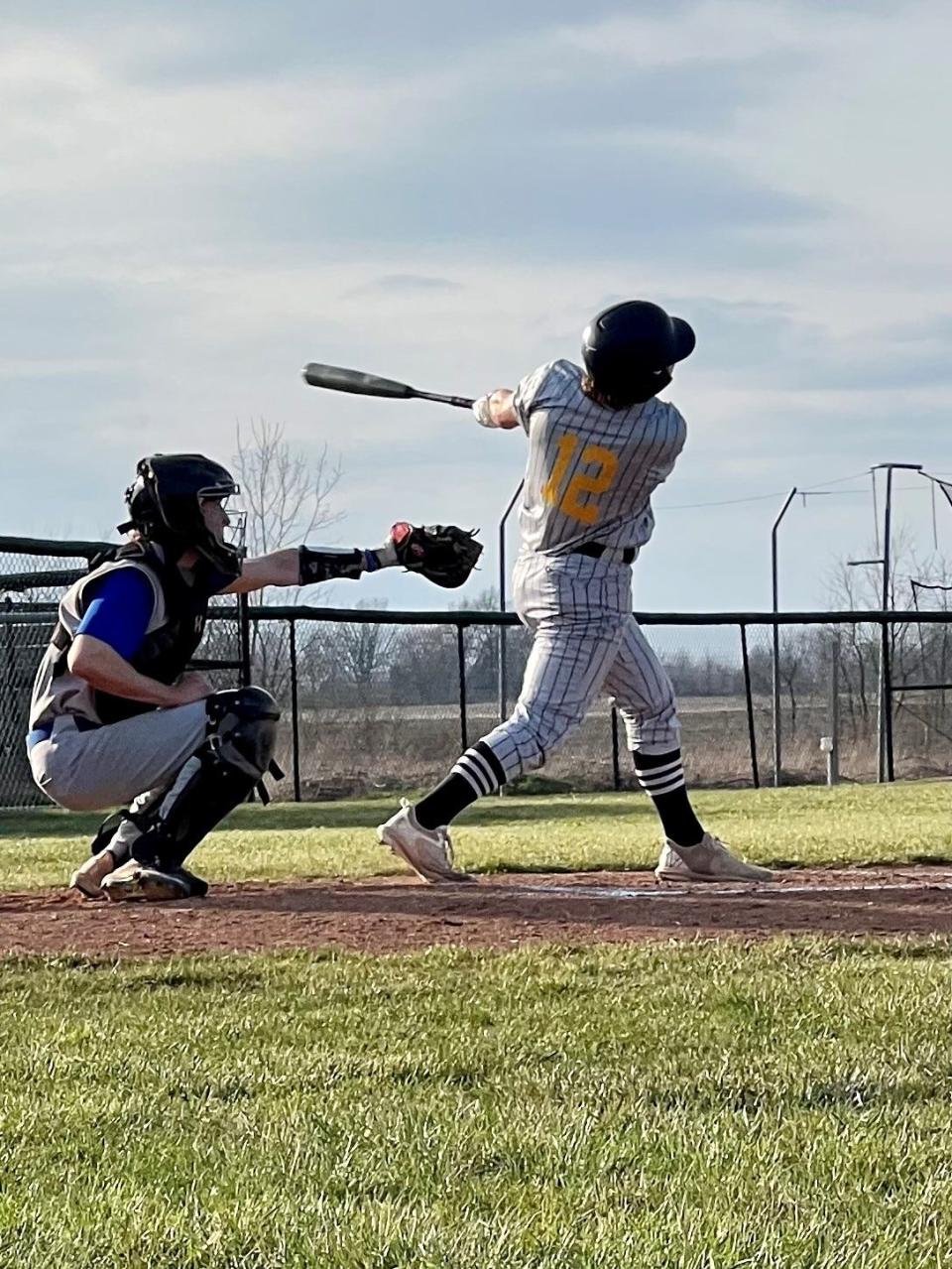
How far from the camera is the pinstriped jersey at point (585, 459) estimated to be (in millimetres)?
6473

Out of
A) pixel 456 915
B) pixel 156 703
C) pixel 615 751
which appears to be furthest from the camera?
pixel 615 751

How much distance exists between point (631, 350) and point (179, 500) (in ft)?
5.33

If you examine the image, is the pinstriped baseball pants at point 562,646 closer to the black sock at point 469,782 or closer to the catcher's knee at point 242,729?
the black sock at point 469,782

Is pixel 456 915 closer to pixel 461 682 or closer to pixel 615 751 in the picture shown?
pixel 615 751

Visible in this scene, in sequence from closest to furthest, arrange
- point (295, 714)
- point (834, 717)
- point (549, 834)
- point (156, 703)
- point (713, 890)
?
point (156, 703)
point (713, 890)
point (549, 834)
point (295, 714)
point (834, 717)

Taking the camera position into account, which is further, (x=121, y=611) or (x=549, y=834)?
(x=549, y=834)

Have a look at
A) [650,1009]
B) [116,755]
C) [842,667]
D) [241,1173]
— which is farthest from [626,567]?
[842,667]

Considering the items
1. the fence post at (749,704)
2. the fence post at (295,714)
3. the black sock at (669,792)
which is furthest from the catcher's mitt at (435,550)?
the fence post at (749,704)

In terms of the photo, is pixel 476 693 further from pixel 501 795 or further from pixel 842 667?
pixel 842 667

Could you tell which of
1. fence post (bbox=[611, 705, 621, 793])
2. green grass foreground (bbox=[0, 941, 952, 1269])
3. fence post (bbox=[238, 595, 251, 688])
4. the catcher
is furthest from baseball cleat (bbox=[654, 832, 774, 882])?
fence post (bbox=[611, 705, 621, 793])

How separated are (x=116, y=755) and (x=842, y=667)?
18.2 m

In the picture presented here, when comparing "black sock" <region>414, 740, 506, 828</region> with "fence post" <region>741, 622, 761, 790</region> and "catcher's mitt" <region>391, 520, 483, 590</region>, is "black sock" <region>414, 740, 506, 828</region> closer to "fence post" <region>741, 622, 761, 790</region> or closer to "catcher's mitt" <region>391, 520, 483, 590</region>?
"catcher's mitt" <region>391, 520, 483, 590</region>

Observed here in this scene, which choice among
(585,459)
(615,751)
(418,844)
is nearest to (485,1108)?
(418,844)

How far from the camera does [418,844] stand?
6.65 m
